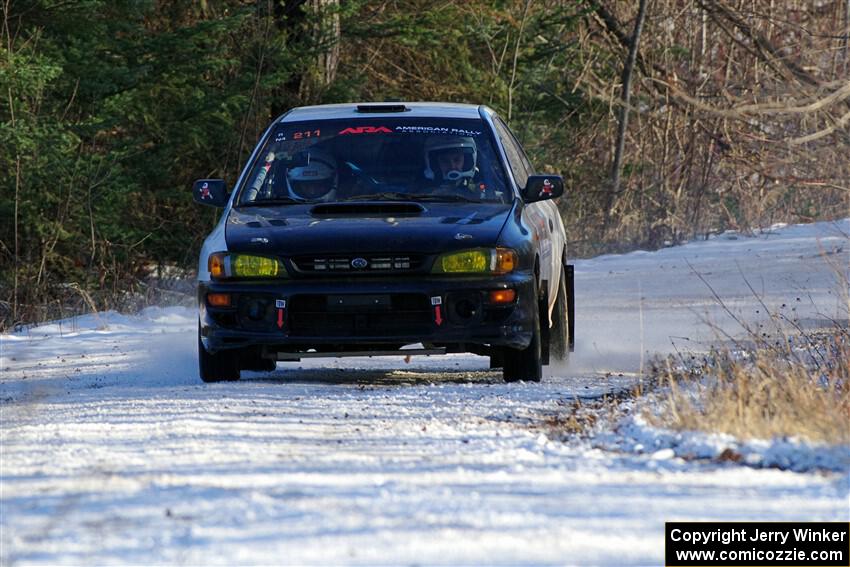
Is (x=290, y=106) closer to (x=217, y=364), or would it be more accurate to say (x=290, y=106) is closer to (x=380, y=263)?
(x=217, y=364)

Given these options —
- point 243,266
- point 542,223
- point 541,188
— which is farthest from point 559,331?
point 243,266

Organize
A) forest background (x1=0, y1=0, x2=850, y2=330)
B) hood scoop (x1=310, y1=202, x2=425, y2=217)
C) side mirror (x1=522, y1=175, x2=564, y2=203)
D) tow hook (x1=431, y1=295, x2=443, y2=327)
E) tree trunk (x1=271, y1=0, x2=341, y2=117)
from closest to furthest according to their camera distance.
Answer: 1. tow hook (x1=431, y1=295, x2=443, y2=327)
2. hood scoop (x1=310, y1=202, x2=425, y2=217)
3. side mirror (x1=522, y1=175, x2=564, y2=203)
4. forest background (x1=0, y1=0, x2=850, y2=330)
5. tree trunk (x1=271, y1=0, x2=341, y2=117)

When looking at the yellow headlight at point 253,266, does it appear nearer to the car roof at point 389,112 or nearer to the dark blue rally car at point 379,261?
the dark blue rally car at point 379,261

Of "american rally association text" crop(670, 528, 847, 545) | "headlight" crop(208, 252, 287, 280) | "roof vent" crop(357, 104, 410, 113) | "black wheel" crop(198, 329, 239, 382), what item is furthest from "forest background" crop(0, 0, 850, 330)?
"american rally association text" crop(670, 528, 847, 545)

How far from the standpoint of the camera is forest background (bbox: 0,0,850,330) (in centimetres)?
1730

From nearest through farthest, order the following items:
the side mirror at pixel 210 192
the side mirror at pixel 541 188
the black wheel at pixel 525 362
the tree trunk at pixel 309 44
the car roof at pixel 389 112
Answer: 1. the black wheel at pixel 525 362
2. the side mirror at pixel 541 188
3. the side mirror at pixel 210 192
4. the car roof at pixel 389 112
5. the tree trunk at pixel 309 44

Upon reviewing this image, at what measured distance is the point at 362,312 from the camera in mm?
8664

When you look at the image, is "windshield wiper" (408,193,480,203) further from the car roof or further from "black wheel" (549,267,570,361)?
"black wheel" (549,267,570,361)

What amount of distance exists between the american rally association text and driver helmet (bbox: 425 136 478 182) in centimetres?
529

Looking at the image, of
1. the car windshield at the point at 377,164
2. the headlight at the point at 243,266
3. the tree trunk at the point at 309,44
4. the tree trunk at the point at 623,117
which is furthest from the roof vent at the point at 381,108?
the tree trunk at the point at 623,117

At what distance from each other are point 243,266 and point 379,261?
77 cm

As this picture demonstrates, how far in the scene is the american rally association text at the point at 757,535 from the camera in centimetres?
452

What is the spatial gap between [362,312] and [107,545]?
4299 mm

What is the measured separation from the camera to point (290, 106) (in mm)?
20672
